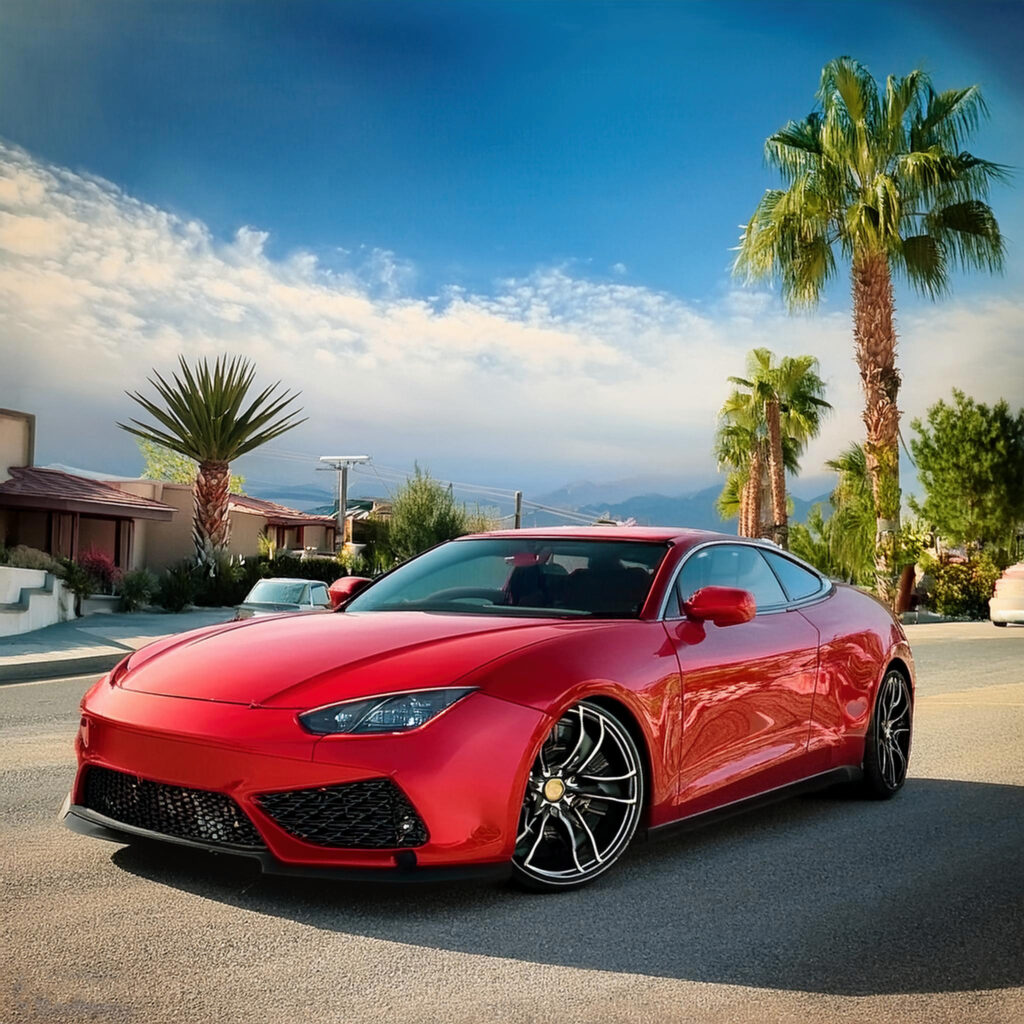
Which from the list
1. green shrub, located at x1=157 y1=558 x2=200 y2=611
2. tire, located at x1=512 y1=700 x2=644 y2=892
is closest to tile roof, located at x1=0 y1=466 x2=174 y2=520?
green shrub, located at x1=157 y1=558 x2=200 y2=611

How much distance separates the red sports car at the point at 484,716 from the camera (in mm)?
4305

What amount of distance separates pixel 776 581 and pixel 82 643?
45.5ft

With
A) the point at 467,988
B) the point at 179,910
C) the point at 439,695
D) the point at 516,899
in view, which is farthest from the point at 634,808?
the point at 179,910

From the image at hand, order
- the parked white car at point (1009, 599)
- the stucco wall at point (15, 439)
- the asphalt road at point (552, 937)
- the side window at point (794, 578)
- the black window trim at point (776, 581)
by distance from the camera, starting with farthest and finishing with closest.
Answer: the stucco wall at point (15, 439) → the parked white car at point (1009, 599) → the side window at point (794, 578) → the black window trim at point (776, 581) → the asphalt road at point (552, 937)

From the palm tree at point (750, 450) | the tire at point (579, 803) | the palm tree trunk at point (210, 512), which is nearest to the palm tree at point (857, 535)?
the palm tree at point (750, 450)

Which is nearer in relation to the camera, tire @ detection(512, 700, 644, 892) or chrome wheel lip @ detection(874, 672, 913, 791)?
tire @ detection(512, 700, 644, 892)

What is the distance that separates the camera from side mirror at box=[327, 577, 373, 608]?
6301 mm

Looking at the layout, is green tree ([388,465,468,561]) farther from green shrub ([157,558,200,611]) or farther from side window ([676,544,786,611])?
side window ([676,544,786,611])

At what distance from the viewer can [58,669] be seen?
15117 mm

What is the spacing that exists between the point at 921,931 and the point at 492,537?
9.34 ft

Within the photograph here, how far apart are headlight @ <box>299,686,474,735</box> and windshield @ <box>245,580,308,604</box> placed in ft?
51.4

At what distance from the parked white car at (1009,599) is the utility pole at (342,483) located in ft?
105

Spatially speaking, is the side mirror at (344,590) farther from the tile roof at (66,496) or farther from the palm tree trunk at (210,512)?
the tile roof at (66,496)

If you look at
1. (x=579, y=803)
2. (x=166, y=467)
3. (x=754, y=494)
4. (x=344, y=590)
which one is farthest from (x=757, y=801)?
(x=166, y=467)
